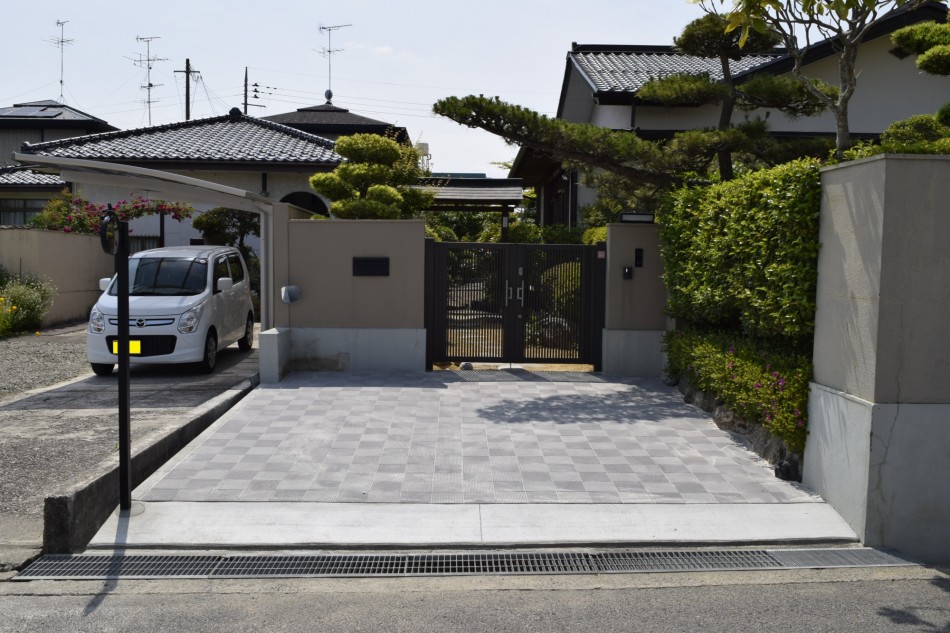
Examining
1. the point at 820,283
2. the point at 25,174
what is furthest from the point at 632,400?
the point at 25,174

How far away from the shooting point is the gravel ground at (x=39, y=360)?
10.5 m

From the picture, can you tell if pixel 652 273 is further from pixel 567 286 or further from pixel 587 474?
pixel 587 474

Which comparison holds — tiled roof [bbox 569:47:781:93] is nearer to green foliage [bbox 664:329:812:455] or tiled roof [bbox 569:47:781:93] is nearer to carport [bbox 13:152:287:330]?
carport [bbox 13:152:287:330]

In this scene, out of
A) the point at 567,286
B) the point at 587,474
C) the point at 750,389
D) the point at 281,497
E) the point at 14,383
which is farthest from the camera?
the point at 567,286

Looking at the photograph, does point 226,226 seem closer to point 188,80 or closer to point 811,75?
point 811,75

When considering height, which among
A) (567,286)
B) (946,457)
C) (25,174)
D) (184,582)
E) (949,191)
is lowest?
(184,582)

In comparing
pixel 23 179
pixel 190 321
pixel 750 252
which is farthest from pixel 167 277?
pixel 23 179

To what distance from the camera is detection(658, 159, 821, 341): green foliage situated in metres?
6.25

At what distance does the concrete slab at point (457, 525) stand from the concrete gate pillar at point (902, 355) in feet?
1.44

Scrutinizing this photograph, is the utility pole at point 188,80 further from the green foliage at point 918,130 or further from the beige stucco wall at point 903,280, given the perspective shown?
the beige stucco wall at point 903,280

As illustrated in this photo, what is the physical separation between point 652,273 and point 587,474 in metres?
5.10

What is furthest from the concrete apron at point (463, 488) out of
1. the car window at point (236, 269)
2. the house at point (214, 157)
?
the house at point (214, 157)

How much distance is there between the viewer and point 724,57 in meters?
11.0

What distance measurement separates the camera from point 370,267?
11070 millimetres
